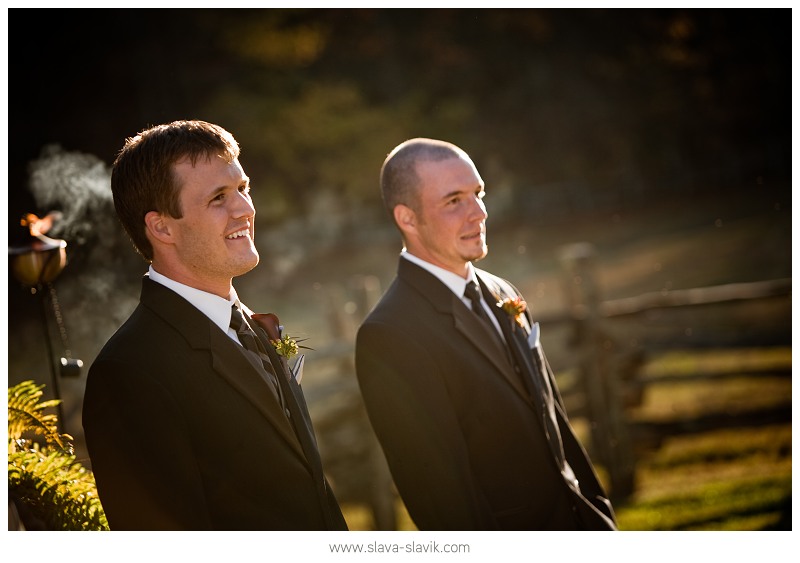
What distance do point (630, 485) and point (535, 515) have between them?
345cm

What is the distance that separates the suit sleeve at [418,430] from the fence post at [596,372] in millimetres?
3480

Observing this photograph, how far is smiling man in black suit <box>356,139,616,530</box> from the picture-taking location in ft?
8.87

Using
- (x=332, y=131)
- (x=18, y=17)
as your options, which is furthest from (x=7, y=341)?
A: (x=332, y=131)

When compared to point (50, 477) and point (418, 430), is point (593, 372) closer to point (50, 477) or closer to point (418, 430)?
point (418, 430)

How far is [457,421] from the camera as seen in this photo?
8.95 ft

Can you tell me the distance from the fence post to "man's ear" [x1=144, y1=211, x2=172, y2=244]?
4187 mm

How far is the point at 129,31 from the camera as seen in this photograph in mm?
4574

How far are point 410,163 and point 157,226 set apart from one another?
39.2 inches

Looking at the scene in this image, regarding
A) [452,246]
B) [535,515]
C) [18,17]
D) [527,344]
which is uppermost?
[18,17]

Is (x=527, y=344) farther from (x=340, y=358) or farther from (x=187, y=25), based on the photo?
(x=187, y=25)

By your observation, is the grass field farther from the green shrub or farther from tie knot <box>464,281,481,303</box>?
the green shrub

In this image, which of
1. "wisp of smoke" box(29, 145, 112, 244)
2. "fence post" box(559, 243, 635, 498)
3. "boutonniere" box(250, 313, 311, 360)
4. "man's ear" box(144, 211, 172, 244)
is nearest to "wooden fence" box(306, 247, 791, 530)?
"fence post" box(559, 243, 635, 498)

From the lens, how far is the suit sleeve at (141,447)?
2.18 m

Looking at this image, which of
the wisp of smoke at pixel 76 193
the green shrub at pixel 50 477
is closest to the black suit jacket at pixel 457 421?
the green shrub at pixel 50 477
